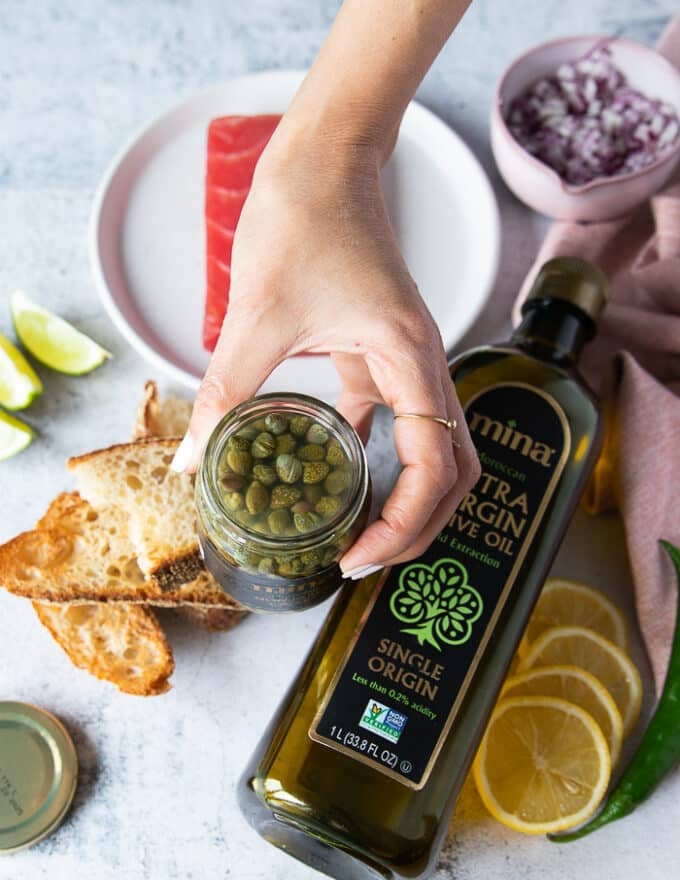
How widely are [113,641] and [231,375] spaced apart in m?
0.63

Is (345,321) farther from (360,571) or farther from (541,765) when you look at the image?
(541,765)

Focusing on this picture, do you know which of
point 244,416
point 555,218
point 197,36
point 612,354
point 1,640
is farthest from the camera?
point 197,36

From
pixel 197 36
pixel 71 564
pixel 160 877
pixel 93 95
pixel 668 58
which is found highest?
pixel 668 58

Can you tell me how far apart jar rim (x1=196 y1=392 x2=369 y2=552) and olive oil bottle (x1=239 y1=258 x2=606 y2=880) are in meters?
0.28

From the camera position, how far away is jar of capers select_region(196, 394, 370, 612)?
1.16 m

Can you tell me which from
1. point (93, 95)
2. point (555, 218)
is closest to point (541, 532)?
point (555, 218)

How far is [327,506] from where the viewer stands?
1.17 meters

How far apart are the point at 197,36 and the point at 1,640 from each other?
135 cm

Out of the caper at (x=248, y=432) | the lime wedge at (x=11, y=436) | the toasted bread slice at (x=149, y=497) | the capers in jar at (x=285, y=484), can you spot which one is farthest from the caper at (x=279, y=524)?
the lime wedge at (x=11, y=436)

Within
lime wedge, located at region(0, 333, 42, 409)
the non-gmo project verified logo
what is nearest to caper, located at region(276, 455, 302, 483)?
the non-gmo project verified logo

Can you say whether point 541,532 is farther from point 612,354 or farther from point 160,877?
point 160,877

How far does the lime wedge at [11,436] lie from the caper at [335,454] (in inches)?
30.3

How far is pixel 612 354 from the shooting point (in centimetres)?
183

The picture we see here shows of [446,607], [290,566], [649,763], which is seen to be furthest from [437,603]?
[649,763]
